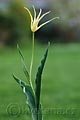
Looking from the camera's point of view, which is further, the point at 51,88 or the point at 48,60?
the point at 48,60

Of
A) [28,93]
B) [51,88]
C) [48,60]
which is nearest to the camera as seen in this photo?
[28,93]

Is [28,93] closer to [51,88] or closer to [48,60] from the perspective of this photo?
[51,88]

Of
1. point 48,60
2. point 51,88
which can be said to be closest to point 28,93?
point 51,88

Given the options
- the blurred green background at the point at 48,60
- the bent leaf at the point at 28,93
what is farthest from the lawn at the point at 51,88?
the bent leaf at the point at 28,93

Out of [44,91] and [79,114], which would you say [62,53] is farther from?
[79,114]

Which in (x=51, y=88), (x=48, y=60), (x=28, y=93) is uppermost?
(x=28, y=93)

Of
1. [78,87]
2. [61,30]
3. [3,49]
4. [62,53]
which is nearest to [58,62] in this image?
[62,53]

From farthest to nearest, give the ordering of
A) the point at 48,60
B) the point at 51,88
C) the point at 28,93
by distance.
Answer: the point at 48,60, the point at 51,88, the point at 28,93

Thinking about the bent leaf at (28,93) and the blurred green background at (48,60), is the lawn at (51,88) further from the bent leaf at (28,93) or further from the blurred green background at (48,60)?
the bent leaf at (28,93)
